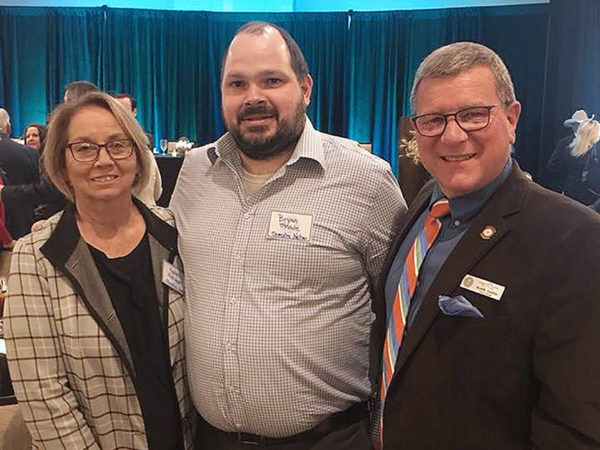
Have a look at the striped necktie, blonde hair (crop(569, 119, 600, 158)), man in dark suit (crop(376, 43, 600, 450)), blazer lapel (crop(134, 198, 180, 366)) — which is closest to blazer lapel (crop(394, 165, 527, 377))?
Answer: man in dark suit (crop(376, 43, 600, 450))

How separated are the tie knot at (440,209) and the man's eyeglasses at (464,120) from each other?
194 millimetres

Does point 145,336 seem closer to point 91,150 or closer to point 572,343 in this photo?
point 91,150

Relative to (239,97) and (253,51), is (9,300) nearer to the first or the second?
(239,97)

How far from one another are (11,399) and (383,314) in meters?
1.42

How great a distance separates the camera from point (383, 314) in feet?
5.45

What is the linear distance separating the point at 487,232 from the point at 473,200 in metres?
0.11

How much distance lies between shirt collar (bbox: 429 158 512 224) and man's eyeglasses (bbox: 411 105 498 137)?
0.13m

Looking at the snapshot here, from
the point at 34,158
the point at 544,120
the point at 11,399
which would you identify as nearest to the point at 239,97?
the point at 11,399

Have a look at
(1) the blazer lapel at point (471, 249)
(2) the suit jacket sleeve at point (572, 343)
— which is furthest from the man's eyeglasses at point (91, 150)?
(2) the suit jacket sleeve at point (572, 343)

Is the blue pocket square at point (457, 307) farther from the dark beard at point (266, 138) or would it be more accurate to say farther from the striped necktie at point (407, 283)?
the dark beard at point (266, 138)

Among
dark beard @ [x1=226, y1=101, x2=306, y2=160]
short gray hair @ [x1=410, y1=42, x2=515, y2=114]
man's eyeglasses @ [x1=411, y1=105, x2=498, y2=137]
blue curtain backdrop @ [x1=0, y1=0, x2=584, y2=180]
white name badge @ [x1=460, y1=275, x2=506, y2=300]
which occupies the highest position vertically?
blue curtain backdrop @ [x1=0, y1=0, x2=584, y2=180]

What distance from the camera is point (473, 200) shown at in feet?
4.31

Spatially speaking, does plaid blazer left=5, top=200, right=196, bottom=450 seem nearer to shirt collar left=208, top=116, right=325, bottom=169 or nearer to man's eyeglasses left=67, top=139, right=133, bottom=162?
man's eyeglasses left=67, top=139, right=133, bottom=162

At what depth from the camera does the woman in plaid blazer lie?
59.5 inches
